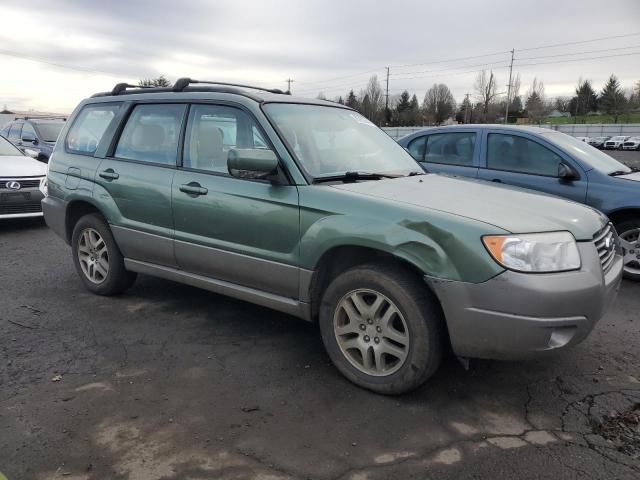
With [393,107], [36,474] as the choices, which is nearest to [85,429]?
[36,474]

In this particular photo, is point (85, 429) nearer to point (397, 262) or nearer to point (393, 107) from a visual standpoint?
point (397, 262)

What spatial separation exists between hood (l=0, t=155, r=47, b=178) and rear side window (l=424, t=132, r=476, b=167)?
6.03 m

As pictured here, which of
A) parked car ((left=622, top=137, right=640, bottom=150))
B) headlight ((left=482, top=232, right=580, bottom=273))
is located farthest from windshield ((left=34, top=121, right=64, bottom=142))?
parked car ((left=622, top=137, right=640, bottom=150))

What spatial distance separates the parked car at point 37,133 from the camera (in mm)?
12258

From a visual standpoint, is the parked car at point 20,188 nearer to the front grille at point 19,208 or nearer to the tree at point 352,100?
the front grille at point 19,208

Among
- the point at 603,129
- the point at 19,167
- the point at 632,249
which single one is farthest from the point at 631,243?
the point at 603,129

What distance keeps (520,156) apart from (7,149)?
836 centimetres

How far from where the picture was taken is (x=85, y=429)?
9.27 feet

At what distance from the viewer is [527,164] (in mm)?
6098

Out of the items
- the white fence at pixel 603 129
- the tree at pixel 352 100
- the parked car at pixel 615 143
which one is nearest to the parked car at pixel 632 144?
the parked car at pixel 615 143

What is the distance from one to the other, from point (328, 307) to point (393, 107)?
8179 cm

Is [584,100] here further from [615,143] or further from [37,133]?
[37,133]

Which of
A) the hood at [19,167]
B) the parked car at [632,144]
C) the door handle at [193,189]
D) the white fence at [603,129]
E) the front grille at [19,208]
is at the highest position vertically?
the white fence at [603,129]

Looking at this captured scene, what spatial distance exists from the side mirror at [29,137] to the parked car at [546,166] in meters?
9.79
